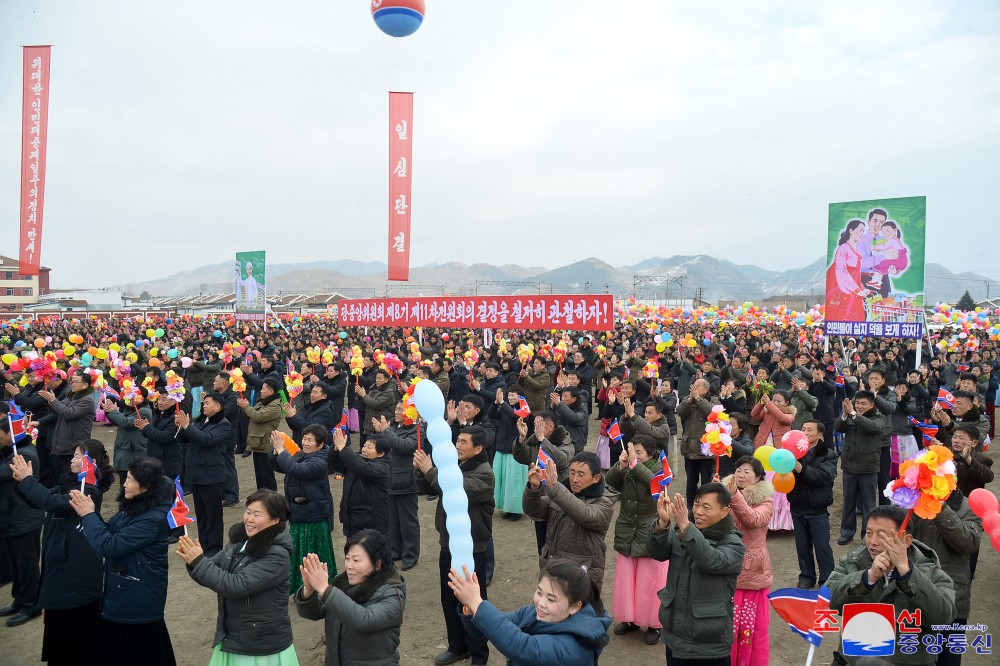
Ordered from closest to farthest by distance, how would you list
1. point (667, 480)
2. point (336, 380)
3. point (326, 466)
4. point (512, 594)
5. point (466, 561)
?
point (466, 561) → point (667, 480) → point (326, 466) → point (512, 594) → point (336, 380)

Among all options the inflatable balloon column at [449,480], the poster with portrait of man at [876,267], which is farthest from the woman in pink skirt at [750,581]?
the poster with portrait of man at [876,267]

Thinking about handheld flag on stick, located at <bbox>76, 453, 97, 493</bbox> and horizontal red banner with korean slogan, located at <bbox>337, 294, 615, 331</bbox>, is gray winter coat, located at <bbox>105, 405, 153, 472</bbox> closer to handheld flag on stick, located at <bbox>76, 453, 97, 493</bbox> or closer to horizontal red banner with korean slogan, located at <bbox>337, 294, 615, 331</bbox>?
handheld flag on stick, located at <bbox>76, 453, 97, 493</bbox>

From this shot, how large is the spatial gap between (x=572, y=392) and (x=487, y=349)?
22.7 ft

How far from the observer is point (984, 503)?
2.93 metres

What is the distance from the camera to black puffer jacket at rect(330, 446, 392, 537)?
5.41 meters

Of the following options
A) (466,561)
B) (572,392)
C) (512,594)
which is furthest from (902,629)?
(572,392)

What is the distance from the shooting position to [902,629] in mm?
2887

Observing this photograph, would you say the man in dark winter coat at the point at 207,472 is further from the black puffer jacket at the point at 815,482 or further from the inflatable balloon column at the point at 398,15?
the inflatable balloon column at the point at 398,15

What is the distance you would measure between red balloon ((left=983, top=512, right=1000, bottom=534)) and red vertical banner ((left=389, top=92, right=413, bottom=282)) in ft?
45.6

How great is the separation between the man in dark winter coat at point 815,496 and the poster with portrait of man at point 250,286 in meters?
21.0

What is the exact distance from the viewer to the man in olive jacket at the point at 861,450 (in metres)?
6.54

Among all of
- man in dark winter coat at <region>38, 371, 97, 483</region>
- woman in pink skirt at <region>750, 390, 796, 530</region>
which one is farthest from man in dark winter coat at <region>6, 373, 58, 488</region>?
woman in pink skirt at <region>750, 390, 796, 530</region>

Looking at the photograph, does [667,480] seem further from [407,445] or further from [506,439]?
[506,439]

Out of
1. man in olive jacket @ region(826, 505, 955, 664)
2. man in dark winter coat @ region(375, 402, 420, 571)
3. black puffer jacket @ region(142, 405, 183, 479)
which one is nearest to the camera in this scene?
man in olive jacket @ region(826, 505, 955, 664)
